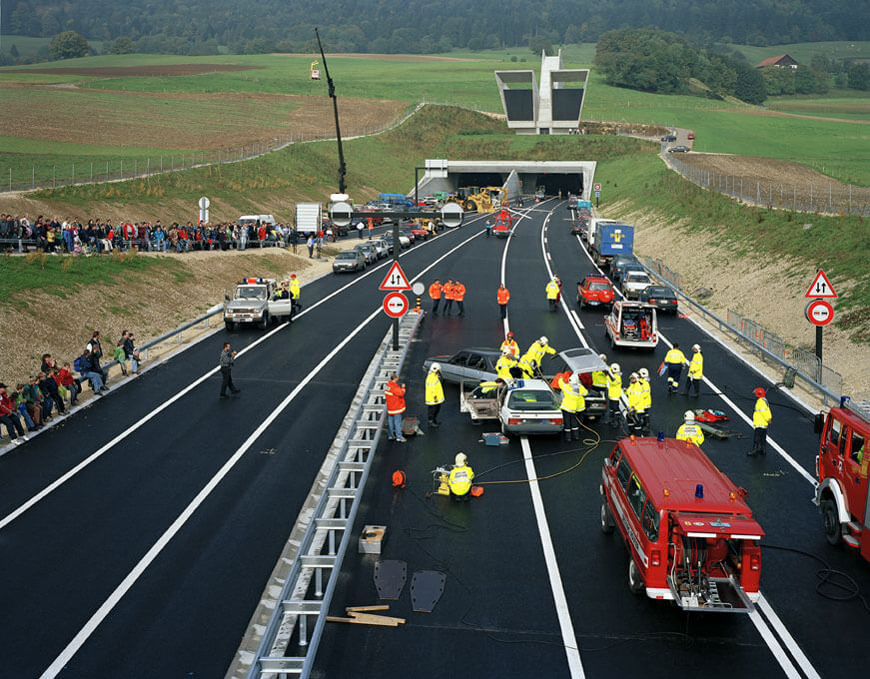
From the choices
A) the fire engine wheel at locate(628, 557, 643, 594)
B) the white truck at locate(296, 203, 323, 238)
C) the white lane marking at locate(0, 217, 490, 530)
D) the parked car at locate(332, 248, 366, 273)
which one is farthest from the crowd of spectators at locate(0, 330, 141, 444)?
the white truck at locate(296, 203, 323, 238)

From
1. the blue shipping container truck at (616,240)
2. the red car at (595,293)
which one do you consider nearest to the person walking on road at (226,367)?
the red car at (595,293)

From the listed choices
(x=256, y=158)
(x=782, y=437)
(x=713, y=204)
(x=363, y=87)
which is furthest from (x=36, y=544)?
(x=363, y=87)

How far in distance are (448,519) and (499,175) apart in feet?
373

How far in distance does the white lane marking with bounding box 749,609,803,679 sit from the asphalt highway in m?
0.03

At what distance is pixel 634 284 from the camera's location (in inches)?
1677

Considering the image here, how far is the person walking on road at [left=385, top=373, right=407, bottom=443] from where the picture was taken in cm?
2067

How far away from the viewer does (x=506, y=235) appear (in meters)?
71.2

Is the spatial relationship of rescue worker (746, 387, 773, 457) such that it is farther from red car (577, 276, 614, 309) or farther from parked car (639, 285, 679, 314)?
red car (577, 276, 614, 309)

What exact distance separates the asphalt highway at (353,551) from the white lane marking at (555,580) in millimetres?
34

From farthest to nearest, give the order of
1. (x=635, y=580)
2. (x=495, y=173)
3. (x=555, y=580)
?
(x=495, y=173)
(x=555, y=580)
(x=635, y=580)

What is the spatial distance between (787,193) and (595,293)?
3665 cm

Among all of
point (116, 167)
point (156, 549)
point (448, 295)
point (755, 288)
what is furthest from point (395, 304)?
point (116, 167)

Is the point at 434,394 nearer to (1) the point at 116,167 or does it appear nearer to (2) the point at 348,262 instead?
(2) the point at 348,262

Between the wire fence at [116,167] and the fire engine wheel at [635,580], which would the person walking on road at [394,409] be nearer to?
the fire engine wheel at [635,580]
